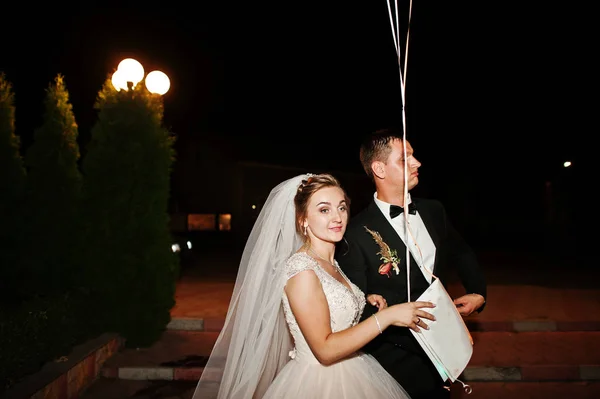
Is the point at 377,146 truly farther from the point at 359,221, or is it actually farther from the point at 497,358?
the point at 497,358

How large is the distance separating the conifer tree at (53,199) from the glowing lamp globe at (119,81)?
2.79 ft

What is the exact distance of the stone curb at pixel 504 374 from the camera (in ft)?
16.8

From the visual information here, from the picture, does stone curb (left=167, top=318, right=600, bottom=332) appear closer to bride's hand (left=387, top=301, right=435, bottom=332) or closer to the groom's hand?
the groom's hand

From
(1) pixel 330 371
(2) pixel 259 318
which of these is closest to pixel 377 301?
(1) pixel 330 371

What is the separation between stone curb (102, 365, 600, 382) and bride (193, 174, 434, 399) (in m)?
2.79

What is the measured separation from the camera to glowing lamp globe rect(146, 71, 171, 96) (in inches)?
246

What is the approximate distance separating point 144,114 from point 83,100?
1022cm

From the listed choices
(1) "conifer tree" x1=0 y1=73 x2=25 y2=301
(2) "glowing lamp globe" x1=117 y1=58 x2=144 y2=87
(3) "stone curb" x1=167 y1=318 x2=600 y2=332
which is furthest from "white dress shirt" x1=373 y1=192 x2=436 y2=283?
(1) "conifer tree" x1=0 y1=73 x2=25 y2=301

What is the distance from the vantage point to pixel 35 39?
36.9 ft

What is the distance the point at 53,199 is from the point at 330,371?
535 centimetres

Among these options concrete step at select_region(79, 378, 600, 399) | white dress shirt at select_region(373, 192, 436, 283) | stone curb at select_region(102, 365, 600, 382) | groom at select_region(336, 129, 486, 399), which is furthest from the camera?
stone curb at select_region(102, 365, 600, 382)

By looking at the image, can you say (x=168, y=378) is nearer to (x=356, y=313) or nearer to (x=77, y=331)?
(x=77, y=331)

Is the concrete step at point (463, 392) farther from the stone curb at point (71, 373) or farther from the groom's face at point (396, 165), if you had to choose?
the groom's face at point (396, 165)

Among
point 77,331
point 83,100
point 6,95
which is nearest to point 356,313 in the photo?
point 77,331
